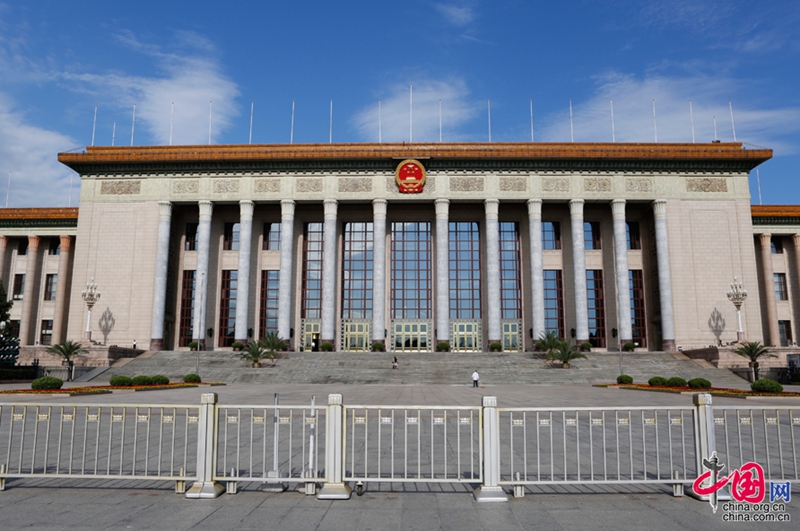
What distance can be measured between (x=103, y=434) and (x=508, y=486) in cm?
945

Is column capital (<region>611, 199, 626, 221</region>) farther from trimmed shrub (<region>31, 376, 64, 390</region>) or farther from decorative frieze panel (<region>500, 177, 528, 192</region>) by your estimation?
trimmed shrub (<region>31, 376, 64, 390</region>)

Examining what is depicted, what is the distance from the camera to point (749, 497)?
6.81m

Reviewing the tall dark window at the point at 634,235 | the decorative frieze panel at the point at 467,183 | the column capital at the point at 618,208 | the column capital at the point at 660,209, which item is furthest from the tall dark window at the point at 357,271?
the column capital at the point at 660,209

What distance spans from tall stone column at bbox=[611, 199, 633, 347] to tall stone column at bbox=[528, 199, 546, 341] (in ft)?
19.7

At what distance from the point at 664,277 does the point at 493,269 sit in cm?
1324

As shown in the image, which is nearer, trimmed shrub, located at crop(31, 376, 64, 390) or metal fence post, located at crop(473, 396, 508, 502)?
metal fence post, located at crop(473, 396, 508, 502)

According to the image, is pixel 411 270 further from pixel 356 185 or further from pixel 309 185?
pixel 309 185

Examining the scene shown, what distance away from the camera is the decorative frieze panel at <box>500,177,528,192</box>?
155 ft

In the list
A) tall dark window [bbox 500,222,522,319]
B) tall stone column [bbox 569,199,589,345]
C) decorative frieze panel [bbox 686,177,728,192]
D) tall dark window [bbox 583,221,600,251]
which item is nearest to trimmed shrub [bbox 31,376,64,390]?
tall dark window [bbox 500,222,522,319]

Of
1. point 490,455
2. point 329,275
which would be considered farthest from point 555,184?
point 490,455

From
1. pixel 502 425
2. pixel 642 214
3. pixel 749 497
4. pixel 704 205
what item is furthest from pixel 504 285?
pixel 749 497

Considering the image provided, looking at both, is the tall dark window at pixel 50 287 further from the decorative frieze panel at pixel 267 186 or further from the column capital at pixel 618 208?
the column capital at pixel 618 208

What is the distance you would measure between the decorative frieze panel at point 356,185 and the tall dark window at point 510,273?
12.3 meters

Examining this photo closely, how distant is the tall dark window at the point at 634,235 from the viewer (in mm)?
49750
